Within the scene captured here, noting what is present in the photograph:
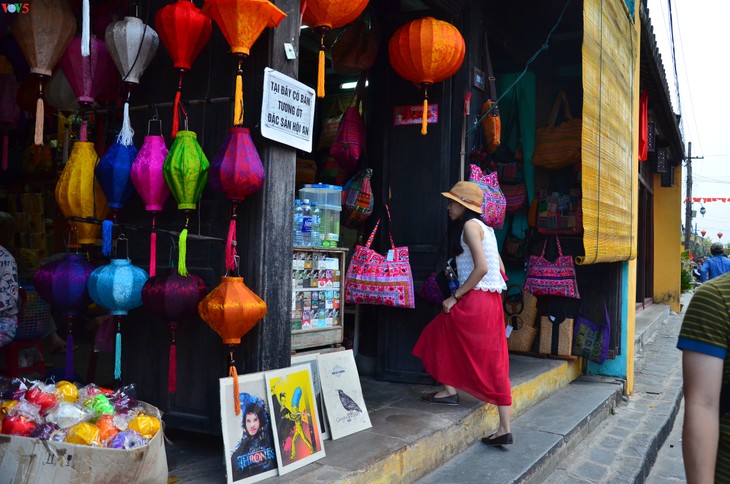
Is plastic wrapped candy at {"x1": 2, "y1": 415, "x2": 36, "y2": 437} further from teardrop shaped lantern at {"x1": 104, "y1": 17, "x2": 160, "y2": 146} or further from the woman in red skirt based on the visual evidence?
the woman in red skirt

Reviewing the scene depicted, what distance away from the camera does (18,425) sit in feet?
8.21

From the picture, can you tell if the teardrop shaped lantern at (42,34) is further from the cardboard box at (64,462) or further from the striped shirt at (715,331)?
the striped shirt at (715,331)

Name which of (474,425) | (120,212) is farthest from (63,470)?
(474,425)

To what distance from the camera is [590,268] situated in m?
7.19

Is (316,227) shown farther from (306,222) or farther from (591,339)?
(591,339)

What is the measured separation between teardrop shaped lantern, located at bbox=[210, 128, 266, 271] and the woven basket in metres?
2.20

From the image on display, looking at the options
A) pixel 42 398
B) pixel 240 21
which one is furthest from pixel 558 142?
pixel 42 398

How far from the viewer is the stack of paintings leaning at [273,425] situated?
2.97m

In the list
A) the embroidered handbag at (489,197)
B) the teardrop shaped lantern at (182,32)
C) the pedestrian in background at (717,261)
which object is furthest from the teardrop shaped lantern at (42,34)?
the pedestrian in background at (717,261)

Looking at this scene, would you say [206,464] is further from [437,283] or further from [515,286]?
[515,286]

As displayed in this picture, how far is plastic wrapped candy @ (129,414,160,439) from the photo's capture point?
8.67 feet

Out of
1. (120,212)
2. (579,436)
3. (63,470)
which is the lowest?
(579,436)

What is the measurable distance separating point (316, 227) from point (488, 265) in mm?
1302

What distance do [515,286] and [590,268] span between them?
89 cm
